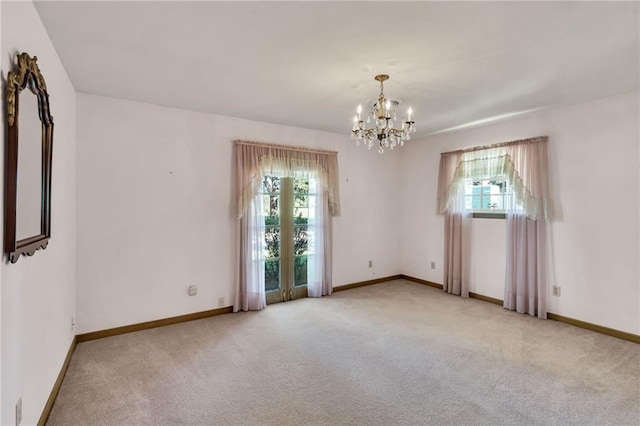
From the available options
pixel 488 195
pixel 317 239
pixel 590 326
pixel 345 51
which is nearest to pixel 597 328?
pixel 590 326

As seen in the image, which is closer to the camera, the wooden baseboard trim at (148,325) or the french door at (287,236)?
the wooden baseboard trim at (148,325)

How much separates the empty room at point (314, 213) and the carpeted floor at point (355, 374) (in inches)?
0.9

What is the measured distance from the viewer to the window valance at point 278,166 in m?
4.20

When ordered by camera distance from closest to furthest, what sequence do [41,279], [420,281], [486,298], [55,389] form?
[41,279] → [55,389] → [486,298] → [420,281]

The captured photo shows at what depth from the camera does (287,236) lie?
4695mm

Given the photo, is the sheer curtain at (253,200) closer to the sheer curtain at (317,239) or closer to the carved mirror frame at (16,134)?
the sheer curtain at (317,239)

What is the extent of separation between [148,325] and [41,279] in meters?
1.79

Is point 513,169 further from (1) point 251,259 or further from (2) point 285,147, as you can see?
(1) point 251,259

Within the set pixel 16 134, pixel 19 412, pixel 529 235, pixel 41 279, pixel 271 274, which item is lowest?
pixel 19 412

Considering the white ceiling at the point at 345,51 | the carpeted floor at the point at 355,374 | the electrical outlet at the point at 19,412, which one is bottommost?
the carpeted floor at the point at 355,374

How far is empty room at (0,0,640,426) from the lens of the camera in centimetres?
202

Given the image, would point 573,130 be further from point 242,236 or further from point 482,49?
point 242,236

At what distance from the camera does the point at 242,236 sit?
4.21 m

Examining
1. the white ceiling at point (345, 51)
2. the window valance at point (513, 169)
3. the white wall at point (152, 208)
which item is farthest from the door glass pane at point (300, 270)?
the window valance at point (513, 169)
